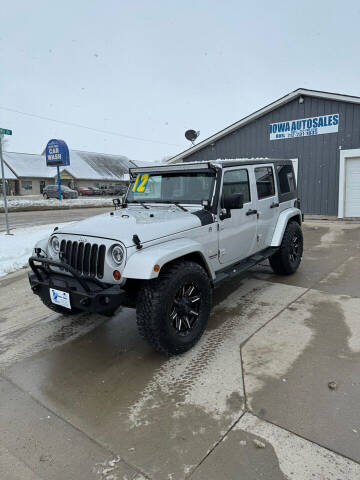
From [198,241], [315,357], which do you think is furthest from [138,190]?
[315,357]

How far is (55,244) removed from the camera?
141 inches

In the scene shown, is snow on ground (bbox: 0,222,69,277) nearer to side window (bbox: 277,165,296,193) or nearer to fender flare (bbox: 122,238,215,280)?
fender flare (bbox: 122,238,215,280)

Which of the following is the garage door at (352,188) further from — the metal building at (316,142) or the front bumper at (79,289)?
the front bumper at (79,289)

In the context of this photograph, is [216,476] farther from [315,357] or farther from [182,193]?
[182,193]

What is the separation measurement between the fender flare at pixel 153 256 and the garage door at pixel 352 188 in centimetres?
1007

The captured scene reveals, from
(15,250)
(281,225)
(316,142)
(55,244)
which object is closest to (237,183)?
Result: (281,225)

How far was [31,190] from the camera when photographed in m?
44.2

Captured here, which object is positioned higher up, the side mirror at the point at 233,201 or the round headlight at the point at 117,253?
the side mirror at the point at 233,201

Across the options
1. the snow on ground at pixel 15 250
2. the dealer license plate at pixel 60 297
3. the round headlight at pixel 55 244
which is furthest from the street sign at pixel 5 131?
the dealer license plate at pixel 60 297

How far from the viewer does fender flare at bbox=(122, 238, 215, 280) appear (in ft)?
9.00

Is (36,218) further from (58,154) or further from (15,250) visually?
(58,154)

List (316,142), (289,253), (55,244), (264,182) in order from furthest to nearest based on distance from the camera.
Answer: (316,142) < (289,253) < (264,182) < (55,244)

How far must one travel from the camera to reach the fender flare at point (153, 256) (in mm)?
2742

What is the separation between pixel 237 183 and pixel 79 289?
2388mm
